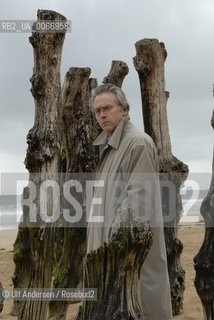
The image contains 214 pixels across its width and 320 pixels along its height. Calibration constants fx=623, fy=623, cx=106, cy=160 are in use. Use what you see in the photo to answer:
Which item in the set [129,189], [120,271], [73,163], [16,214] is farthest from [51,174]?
[16,214]

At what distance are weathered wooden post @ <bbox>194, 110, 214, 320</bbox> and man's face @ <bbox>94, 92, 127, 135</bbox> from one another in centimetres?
97

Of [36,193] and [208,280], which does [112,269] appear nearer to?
[208,280]

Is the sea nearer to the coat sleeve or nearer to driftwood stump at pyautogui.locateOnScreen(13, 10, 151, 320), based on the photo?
driftwood stump at pyautogui.locateOnScreen(13, 10, 151, 320)

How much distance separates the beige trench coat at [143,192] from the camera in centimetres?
400

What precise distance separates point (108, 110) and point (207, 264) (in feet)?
4.50

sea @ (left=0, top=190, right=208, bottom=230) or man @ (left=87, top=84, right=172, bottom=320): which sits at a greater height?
sea @ (left=0, top=190, right=208, bottom=230)

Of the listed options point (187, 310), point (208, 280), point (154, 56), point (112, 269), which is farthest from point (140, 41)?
point (112, 269)

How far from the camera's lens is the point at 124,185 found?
13.4ft

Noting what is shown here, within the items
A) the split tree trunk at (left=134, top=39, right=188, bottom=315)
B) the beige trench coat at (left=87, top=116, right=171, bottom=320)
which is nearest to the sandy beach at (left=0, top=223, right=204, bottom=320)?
the split tree trunk at (left=134, top=39, right=188, bottom=315)

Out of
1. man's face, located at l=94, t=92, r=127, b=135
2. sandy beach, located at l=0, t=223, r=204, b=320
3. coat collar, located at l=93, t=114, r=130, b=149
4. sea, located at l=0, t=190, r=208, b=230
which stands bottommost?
sandy beach, located at l=0, t=223, r=204, b=320

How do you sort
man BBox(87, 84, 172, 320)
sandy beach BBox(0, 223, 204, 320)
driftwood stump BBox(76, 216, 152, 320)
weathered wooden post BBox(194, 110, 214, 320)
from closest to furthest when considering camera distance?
1. driftwood stump BBox(76, 216, 152, 320)
2. man BBox(87, 84, 172, 320)
3. weathered wooden post BBox(194, 110, 214, 320)
4. sandy beach BBox(0, 223, 204, 320)

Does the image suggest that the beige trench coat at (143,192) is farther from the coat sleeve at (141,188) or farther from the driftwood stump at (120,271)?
the driftwood stump at (120,271)

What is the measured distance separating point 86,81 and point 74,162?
1.05 m

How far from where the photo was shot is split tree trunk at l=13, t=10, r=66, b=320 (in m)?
6.42
